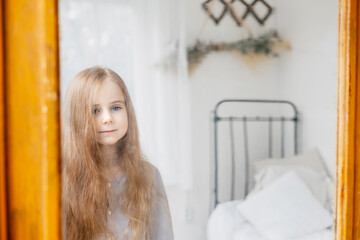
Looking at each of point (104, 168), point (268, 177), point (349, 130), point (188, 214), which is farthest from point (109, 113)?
point (268, 177)

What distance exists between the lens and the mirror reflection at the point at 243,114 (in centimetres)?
68

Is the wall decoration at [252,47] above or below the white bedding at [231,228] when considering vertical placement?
above

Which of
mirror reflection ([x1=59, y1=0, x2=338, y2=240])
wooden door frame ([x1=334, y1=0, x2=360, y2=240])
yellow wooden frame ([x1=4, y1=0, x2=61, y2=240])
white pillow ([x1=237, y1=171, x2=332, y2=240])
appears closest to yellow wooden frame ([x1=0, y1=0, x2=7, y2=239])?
yellow wooden frame ([x1=4, y1=0, x2=61, y2=240])

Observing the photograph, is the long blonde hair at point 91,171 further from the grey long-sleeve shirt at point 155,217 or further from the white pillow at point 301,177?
the white pillow at point 301,177

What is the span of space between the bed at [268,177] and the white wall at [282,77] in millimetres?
36

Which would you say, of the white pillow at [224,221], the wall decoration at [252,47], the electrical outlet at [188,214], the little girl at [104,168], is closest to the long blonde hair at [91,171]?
the little girl at [104,168]

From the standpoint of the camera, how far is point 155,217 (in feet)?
1.86

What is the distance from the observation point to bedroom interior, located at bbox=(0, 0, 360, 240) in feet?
1.83

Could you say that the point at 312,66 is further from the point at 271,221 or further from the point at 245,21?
the point at 271,221

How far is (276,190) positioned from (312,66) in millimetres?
459

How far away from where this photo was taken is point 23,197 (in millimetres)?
371

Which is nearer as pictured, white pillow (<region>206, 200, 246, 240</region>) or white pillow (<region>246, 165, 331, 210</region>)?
white pillow (<region>206, 200, 246, 240</region>)

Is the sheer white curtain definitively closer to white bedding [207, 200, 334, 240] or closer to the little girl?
the little girl

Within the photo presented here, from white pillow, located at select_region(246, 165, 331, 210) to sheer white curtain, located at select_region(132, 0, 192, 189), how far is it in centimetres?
32
